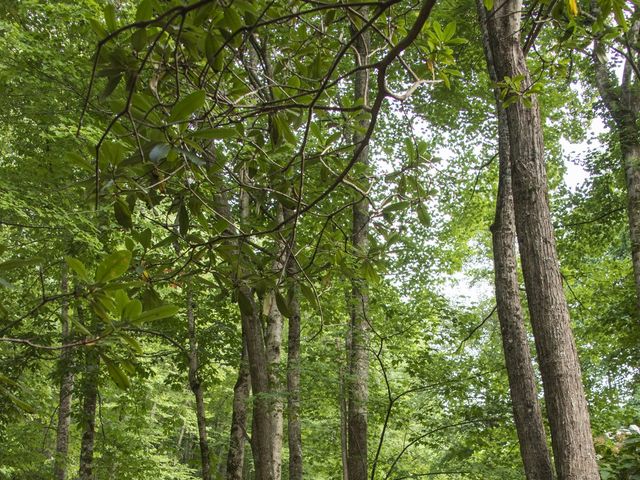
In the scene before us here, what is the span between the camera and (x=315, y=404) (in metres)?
9.30

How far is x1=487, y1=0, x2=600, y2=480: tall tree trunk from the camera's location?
10.7ft

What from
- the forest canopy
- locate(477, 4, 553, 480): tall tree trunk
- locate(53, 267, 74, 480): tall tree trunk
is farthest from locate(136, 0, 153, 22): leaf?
locate(53, 267, 74, 480): tall tree trunk

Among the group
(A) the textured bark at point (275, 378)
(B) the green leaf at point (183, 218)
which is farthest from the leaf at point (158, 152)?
(A) the textured bark at point (275, 378)

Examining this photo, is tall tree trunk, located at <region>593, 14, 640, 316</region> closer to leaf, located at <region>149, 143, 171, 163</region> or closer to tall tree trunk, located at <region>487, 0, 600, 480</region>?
tall tree trunk, located at <region>487, 0, 600, 480</region>

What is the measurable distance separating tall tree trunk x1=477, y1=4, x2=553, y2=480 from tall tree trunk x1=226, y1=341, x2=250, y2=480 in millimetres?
3303

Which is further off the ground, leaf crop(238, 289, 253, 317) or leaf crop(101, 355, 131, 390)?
leaf crop(238, 289, 253, 317)

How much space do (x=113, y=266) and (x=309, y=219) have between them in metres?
6.16

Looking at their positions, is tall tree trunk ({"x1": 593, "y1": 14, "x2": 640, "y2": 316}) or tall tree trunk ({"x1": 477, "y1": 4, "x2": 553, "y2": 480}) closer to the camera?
tall tree trunk ({"x1": 477, "y1": 4, "x2": 553, "y2": 480})

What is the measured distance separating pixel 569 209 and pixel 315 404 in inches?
222

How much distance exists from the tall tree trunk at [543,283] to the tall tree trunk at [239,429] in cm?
395

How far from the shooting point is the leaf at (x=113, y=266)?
3.87ft

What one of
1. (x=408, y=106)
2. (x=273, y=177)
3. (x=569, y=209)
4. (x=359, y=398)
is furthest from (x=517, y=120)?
(x=569, y=209)

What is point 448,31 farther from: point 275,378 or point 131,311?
point 275,378

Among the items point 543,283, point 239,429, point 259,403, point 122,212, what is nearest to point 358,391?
point 239,429
